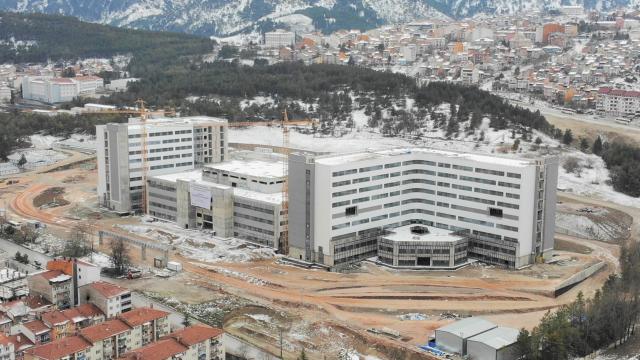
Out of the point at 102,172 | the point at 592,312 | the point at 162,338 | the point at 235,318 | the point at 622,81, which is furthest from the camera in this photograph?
the point at 622,81

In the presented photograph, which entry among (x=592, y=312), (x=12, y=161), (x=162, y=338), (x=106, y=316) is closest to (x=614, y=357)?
(x=592, y=312)

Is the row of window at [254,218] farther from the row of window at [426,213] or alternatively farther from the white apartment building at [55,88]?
the white apartment building at [55,88]

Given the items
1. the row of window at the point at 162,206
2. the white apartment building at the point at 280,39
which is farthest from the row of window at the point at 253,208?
the white apartment building at the point at 280,39

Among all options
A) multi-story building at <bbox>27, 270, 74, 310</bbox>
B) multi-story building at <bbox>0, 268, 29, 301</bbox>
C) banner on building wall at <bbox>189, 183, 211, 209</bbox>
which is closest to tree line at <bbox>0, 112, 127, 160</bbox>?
banner on building wall at <bbox>189, 183, 211, 209</bbox>

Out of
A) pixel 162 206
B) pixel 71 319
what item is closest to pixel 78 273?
pixel 71 319

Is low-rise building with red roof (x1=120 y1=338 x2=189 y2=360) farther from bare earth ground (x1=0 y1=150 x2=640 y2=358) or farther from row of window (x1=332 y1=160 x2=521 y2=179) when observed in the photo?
row of window (x1=332 y1=160 x2=521 y2=179)

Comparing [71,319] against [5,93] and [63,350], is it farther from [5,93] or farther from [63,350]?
[5,93]

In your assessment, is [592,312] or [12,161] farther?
[12,161]

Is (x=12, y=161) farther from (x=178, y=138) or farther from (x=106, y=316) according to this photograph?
(x=106, y=316)
